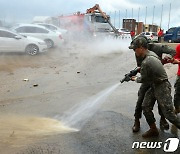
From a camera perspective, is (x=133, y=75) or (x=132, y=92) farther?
(x=132, y=92)

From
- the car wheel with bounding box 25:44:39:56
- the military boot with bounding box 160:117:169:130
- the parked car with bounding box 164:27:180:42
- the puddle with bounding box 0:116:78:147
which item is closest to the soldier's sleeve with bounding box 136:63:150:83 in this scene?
the military boot with bounding box 160:117:169:130

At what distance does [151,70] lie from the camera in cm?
427

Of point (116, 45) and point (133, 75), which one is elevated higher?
point (133, 75)

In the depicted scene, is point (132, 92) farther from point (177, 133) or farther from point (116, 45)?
point (116, 45)

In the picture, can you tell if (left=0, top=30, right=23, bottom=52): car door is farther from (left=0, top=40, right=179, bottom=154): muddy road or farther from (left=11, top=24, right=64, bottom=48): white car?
(left=11, top=24, right=64, bottom=48): white car

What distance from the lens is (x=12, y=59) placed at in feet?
46.6

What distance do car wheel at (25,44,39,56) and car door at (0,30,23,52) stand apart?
502 millimetres

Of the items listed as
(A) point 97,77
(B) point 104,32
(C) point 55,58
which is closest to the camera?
(A) point 97,77

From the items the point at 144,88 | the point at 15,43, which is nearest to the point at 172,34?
the point at 15,43

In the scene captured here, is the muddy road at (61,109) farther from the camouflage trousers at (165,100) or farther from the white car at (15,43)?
the white car at (15,43)

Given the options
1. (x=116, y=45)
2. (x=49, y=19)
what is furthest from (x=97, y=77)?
(x=49, y=19)

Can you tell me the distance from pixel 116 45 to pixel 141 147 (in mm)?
18063

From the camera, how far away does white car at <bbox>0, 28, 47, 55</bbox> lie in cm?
1483

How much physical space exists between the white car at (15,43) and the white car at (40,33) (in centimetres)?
233
